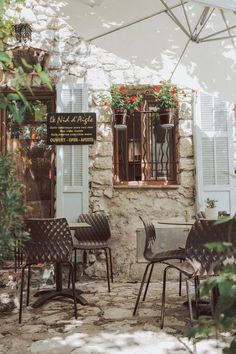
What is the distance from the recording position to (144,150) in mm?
4926

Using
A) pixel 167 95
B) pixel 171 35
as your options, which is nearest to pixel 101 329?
pixel 171 35

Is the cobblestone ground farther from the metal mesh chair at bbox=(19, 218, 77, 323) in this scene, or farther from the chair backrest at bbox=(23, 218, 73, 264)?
the chair backrest at bbox=(23, 218, 73, 264)

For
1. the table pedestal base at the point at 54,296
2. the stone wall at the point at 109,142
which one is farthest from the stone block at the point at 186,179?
the table pedestal base at the point at 54,296

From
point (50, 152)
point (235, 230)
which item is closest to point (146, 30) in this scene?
point (235, 230)

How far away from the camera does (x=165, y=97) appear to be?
4.67 metres

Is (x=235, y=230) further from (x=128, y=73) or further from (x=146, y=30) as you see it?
(x=128, y=73)

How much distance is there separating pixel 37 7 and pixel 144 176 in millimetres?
2635

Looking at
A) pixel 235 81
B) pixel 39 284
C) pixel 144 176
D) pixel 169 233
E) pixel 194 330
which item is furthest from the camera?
pixel 144 176

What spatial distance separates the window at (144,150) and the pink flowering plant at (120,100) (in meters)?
0.21

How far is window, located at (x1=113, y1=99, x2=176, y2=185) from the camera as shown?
4.91m

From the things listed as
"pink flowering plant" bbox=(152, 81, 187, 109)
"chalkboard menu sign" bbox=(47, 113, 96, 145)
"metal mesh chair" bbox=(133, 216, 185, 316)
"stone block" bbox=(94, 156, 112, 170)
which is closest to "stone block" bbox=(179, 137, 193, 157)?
"pink flowering plant" bbox=(152, 81, 187, 109)

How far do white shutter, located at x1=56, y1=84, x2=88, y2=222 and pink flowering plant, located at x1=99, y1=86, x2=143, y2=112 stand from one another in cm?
28

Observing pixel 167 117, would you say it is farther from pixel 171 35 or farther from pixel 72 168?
pixel 171 35

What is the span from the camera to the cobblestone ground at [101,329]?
233 cm
